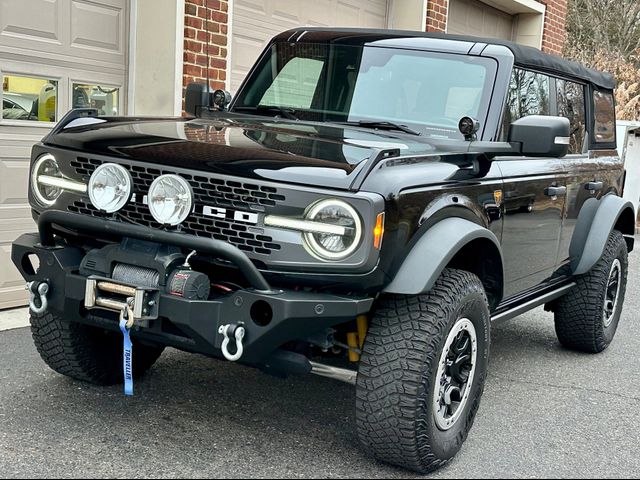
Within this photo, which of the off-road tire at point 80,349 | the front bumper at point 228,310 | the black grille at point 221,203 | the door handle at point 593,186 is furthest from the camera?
the door handle at point 593,186

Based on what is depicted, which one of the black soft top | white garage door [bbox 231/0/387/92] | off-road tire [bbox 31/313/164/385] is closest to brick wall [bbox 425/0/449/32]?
white garage door [bbox 231/0/387/92]

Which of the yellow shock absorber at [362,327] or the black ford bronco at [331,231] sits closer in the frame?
the black ford bronco at [331,231]

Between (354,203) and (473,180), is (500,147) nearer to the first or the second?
(473,180)

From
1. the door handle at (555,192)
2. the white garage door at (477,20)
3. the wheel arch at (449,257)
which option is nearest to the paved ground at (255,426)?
the wheel arch at (449,257)

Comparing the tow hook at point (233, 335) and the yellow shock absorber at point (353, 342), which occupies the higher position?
the tow hook at point (233, 335)

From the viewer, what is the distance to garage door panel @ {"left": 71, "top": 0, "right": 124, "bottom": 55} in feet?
19.7

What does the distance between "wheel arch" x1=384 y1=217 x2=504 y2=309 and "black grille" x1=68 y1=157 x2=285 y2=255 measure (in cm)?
50

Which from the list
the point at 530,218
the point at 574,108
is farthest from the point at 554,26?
the point at 530,218

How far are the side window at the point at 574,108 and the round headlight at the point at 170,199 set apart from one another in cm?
281

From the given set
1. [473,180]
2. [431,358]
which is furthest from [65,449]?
[473,180]

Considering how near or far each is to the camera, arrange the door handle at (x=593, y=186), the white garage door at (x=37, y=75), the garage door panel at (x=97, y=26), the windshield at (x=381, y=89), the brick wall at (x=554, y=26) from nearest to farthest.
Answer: the windshield at (x=381, y=89) < the door handle at (x=593, y=186) < the white garage door at (x=37, y=75) < the garage door panel at (x=97, y=26) < the brick wall at (x=554, y=26)

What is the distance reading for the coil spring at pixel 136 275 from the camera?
2.98 metres

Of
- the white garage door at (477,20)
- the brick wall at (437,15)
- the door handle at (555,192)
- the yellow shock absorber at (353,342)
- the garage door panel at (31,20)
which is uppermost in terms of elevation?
the white garage door at (477,20)

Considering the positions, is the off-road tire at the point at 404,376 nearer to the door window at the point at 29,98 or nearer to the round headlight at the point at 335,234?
the round headlight at the point at 335,234
